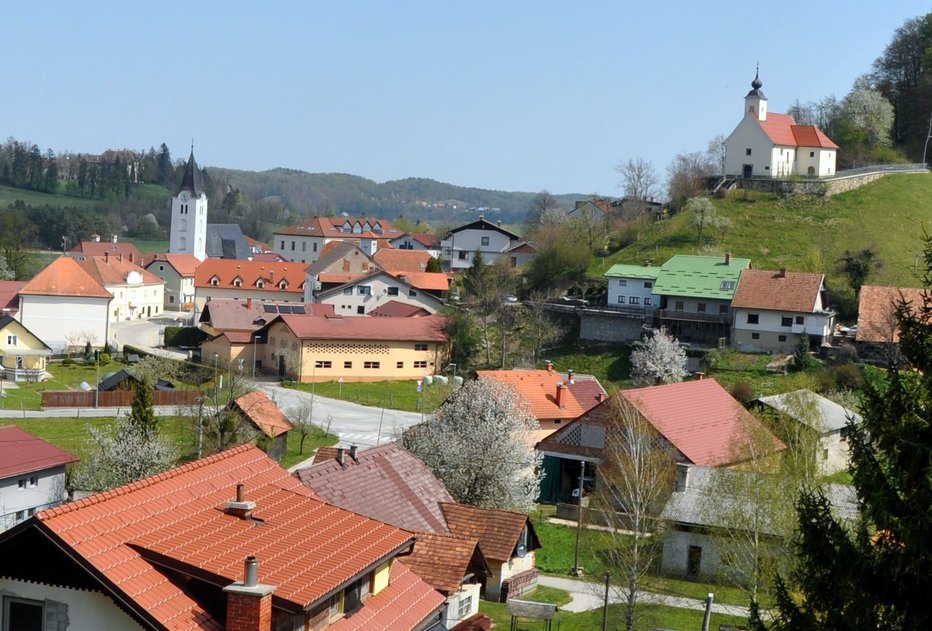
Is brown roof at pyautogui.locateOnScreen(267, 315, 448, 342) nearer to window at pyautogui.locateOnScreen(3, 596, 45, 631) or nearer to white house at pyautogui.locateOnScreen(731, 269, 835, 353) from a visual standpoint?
white house at pyautogui.locateOnScreen(731, 269, 835, 353)

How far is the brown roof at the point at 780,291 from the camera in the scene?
176 feet

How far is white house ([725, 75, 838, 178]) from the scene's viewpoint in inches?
2936

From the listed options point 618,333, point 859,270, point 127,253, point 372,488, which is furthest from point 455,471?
point 127,253

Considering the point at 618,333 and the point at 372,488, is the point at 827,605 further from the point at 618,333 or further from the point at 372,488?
the point at 618,333

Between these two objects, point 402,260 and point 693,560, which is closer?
point 693,560

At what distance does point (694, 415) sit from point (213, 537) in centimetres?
2422

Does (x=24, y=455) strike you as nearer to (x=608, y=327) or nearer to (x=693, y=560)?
(x=693, y=560)

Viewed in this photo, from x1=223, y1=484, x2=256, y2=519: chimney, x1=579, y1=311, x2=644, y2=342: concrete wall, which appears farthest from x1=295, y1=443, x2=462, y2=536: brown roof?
x1=579, y1=311, x2=644, y2=342: concrete wall

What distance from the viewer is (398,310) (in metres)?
66.4

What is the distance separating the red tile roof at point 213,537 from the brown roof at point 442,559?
5.36 metres

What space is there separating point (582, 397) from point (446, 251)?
4405 cm

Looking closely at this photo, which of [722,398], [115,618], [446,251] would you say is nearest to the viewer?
[115,618]

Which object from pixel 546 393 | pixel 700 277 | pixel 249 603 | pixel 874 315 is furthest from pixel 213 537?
pixel 700 277

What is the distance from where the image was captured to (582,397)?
42.7 m
